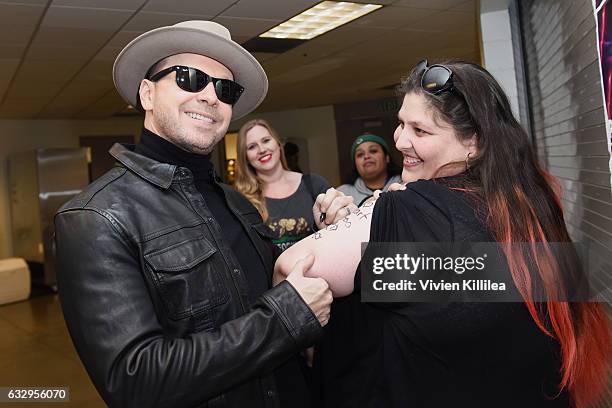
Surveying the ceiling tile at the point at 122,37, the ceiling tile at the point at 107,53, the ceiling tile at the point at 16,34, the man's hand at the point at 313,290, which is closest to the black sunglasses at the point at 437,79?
the man's hand at the point at 313,290

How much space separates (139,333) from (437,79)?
2.69ft

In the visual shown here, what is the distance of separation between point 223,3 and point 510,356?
13.0 feet

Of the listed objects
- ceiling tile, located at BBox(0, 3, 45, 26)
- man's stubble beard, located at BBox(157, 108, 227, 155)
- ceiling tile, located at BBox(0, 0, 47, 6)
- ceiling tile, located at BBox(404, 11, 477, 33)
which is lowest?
man's stubble beard, located at BBox(157, 108, 227, 155)

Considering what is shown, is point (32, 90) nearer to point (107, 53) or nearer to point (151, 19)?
point (107, 53)

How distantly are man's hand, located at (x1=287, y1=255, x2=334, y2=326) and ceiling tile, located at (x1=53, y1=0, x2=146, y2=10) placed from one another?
12.0 ft

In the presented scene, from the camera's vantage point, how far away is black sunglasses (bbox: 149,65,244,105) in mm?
1421

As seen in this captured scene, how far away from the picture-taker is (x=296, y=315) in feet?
3.79

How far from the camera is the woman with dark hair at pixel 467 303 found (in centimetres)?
108

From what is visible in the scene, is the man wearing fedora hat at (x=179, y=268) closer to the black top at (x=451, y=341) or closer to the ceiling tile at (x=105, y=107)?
the black top at (x=451, y=341)

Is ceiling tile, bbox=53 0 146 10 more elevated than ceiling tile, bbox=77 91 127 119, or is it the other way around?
ceiling tile, bbox=77 91 127 119

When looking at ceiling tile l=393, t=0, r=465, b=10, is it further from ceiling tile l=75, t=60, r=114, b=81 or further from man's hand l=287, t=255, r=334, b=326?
man's hand l=287, t=255, r=334, b=326

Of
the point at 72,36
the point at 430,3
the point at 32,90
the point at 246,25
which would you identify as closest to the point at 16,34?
the point at 72,36

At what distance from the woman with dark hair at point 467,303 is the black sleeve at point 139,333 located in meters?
0.16

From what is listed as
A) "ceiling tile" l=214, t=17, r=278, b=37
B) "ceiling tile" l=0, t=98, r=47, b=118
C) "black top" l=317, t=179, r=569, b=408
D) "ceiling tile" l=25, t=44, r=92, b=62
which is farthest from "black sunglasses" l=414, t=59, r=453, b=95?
"ceiling tile" l=0, t=98, r=47, b=118
